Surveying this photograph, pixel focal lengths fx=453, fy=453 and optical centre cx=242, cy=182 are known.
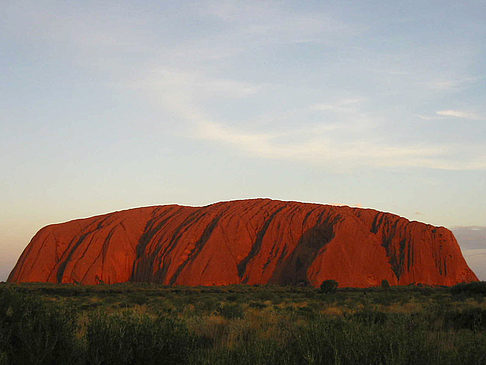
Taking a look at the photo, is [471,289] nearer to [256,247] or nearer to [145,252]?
[256,247]

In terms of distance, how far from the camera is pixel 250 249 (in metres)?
66.0

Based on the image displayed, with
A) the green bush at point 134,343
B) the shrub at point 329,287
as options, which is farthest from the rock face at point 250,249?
the green bush at point 134,343

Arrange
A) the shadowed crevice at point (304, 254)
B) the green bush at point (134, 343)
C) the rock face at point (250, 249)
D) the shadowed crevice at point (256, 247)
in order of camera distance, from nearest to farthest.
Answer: the green bush at point (134, 343) → the shadowed crevice at point (304, 254) → the rock face at point (250, 249) → the shadowed crevice at point (256, 247)

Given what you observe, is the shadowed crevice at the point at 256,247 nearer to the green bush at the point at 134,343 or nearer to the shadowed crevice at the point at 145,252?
the shadowed crevice at the point at 145,252

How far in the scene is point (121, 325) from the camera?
7410 mm

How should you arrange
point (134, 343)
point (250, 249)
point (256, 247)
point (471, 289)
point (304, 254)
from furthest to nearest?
point (250, 249) → point (256, 247) → point (304, 254) → point (471, 289) → point (134, 343)

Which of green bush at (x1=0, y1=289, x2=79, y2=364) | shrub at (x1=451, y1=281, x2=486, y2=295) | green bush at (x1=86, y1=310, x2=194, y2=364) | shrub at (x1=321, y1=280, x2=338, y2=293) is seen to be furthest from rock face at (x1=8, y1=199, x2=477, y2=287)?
green bush at (x1=0, y1=289, x2=79, y2=364)

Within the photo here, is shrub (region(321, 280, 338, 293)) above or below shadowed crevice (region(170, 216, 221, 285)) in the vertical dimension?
below

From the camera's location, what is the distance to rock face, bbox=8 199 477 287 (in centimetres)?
6056

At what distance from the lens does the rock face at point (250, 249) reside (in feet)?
199

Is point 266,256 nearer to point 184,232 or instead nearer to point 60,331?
point 184,232

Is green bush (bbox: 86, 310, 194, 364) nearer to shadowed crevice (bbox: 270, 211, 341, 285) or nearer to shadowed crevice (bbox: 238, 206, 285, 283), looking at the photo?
shadowed crevice (bbox: 270, 211, 341, 285)

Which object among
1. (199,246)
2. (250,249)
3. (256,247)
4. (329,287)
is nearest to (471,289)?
(329,287)

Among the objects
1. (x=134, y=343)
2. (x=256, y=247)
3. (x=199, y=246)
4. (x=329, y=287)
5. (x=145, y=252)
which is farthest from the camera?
(x=145, y=252)
